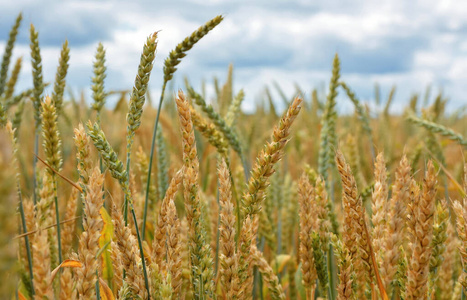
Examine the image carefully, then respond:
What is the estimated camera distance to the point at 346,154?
6.85 feet

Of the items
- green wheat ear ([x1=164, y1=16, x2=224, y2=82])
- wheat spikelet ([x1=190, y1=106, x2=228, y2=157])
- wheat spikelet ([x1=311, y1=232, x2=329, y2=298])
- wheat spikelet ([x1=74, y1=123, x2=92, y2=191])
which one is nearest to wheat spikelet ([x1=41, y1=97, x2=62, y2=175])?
wheat spikelet ([x1=74, y1=123, x2=92, y2=191])

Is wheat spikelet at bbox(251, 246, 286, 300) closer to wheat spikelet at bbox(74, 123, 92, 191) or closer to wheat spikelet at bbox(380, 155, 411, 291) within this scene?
wheat spikelet at bbox(380, 155, 411, 291)

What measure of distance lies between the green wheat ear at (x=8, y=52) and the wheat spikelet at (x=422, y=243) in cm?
146

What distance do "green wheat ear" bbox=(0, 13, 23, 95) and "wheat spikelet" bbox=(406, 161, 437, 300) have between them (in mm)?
1462

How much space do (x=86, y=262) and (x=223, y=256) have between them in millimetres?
302

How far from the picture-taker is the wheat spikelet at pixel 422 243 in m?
0.80

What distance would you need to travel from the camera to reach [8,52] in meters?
1.67

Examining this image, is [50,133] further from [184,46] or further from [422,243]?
[422,243]

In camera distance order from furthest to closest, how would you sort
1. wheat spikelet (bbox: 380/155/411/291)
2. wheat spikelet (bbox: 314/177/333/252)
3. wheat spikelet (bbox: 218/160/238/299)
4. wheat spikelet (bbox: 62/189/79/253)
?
wheat spikelet (bbox: 62/189/79/253)
wheat spikelet (bbox: 314/177/333/252)
wheat spikelet (bbox: 218/160/238/299)
wheat spikelet (bbox: 380/155/411/291)

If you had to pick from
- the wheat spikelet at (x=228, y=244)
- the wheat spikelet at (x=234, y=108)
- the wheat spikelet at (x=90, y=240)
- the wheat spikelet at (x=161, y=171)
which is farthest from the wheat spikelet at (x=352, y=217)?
the wheat spikelet at (x=161, y=171)

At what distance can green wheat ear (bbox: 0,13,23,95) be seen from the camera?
63.6 inches

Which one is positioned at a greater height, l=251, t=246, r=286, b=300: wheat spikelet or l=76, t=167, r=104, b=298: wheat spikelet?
l=76, t=167, r=104, b=298: wheat spikelet

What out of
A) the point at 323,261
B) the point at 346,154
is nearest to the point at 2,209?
the point at 323,261

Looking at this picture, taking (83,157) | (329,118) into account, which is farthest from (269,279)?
(329,118)
